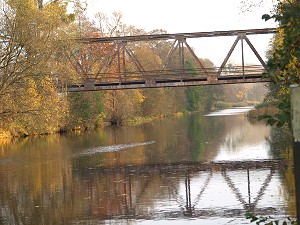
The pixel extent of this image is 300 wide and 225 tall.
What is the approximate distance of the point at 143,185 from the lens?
19.0 meters

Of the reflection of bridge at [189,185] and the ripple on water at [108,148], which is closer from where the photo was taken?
the reflection of bridge at [189,185]

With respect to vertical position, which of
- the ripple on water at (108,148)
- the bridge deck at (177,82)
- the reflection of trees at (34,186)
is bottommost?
the reflection of trees at (34,186)

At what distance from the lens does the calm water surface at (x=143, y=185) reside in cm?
1404

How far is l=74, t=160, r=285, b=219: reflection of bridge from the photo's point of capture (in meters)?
13.9

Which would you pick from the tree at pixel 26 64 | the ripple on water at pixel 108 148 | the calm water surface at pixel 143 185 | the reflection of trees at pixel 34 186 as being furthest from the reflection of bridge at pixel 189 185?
the ripple on water at pixel 108 148

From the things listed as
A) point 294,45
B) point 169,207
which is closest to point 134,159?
point 169,207

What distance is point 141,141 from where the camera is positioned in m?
38.1

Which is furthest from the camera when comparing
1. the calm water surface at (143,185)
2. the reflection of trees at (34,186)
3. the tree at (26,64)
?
the tree at (26,64)

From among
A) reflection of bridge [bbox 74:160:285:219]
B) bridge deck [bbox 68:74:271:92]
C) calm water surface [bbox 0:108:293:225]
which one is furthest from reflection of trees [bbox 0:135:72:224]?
bridge deck [bbox 68:74:271:92]

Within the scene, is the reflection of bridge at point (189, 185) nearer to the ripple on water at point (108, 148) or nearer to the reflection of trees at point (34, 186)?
the reflection of trees at point (34, 186)

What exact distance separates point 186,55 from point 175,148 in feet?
213

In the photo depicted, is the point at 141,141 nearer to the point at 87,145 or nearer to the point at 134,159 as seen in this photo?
the point at 87,145

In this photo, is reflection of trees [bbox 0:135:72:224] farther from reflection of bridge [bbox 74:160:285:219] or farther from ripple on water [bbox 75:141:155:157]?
reflection of bridge [bbox 74:160:285:219]

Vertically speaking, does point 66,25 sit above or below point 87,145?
above
